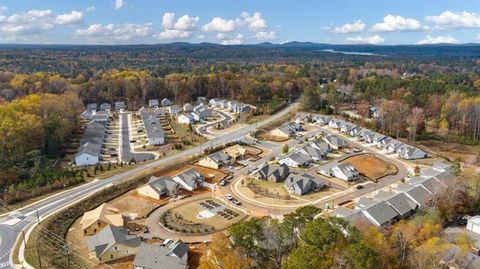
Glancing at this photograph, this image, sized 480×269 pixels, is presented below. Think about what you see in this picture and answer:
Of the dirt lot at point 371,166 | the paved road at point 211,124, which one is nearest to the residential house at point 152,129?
A: the paved road at point 211,124

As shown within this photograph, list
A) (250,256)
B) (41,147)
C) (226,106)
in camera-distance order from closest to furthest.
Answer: (250,256)
(41,147)
(226,106)

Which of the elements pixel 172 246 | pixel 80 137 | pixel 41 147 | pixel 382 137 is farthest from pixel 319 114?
pixel 172 246

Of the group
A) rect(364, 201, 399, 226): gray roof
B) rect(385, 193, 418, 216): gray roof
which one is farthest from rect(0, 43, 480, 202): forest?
rect(364, 201, 399, 226): gray roof

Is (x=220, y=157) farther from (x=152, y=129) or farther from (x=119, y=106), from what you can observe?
(x=119, y=106)

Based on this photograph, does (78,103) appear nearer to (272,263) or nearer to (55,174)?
(55,174)

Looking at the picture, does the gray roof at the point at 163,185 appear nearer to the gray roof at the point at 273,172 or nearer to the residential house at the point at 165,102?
the gray roof at the point at 273,172

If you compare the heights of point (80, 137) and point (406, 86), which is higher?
point (406, 86)
